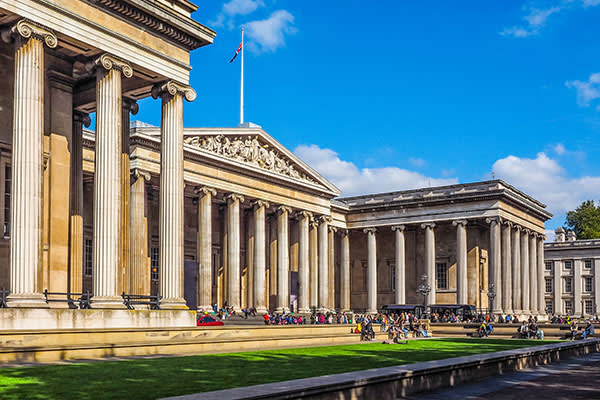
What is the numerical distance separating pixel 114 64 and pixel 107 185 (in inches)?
190

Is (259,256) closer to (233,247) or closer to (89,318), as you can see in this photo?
(233,247)

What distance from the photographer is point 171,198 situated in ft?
95.8

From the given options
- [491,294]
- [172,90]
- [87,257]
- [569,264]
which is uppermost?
[172,90]

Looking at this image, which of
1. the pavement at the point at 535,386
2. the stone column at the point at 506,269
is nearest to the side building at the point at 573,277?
the stone column at the point at 506,269

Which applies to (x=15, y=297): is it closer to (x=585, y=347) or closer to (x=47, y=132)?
(x=47, y=132)

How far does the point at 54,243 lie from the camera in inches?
1089

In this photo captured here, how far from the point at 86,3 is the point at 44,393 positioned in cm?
1700

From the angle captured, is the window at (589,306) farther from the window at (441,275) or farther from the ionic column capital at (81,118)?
the ionic column capital at (81,118)

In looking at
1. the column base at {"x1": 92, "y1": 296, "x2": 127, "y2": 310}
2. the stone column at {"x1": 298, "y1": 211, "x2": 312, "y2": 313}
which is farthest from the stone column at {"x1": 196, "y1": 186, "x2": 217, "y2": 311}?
the column base at {"x1": 92, "y1": 296, "x2": 127, "y2": 310}

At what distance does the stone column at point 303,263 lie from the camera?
218 ft

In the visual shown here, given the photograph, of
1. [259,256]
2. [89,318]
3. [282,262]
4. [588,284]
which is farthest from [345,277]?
[89,318]

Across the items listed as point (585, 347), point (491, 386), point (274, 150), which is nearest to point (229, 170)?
point (274, 150)

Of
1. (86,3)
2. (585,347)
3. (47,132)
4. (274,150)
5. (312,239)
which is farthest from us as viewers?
(312,239)

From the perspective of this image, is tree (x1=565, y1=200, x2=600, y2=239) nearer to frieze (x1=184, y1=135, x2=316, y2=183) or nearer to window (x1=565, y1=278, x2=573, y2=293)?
window (x1=565, y1=278, x2=573, y2=293)
